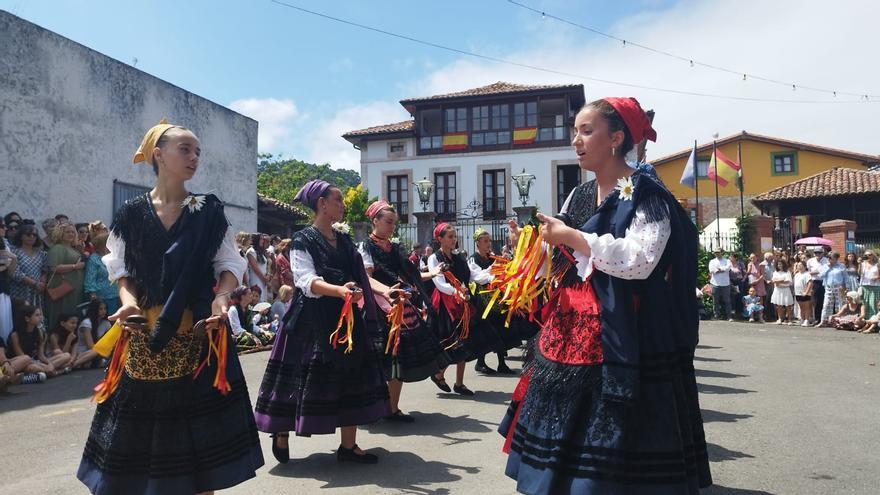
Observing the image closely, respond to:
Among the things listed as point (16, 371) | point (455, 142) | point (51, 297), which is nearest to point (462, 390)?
point (16, 371)

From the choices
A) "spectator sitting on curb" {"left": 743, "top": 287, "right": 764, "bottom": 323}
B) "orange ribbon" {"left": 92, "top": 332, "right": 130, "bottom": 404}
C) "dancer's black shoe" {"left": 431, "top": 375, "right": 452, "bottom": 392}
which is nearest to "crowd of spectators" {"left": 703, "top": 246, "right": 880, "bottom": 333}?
"spectator sitting on curb" {"left": 743, "top": 287, "right": 764, "bottom": 323}

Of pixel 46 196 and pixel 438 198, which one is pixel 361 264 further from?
pixel 438 198

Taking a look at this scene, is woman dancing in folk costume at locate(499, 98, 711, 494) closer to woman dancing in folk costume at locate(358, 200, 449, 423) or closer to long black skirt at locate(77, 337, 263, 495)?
long black skirt at locate(77, 337, 263, 495)

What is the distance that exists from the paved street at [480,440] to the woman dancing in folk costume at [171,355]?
1.21 meters

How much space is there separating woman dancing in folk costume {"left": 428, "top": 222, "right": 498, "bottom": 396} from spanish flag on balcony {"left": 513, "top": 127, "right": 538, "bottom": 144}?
28.8m

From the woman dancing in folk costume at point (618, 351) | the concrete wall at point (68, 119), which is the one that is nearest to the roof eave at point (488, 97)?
the concrete wall at point (68, 119)

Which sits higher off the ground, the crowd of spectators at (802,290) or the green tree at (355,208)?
the green tree at (355,208)

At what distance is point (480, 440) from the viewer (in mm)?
5336

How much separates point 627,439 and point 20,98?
12.6 m

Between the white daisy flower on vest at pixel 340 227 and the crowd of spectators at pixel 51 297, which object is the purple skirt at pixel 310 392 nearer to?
the white daisy flower on vest at pixel 340 227

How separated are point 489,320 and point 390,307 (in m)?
2.77

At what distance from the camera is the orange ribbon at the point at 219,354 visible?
3.09 meters

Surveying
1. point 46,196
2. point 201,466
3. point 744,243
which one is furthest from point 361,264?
point 744,243

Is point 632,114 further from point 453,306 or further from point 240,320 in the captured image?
point 240,320
